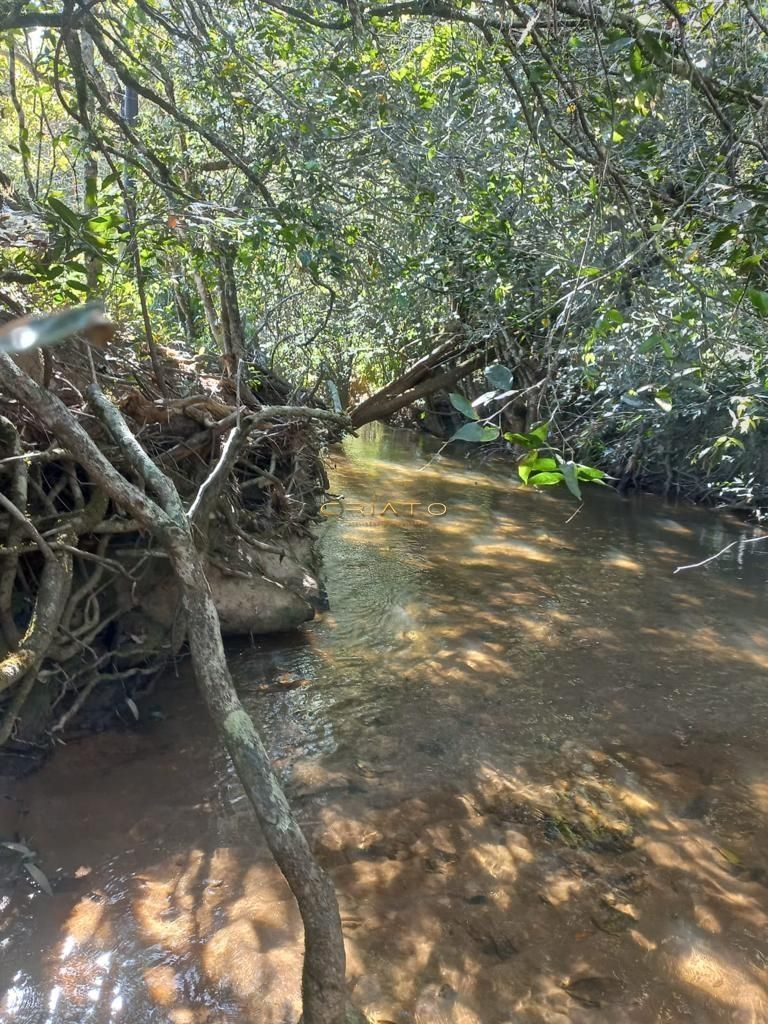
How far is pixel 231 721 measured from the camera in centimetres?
219

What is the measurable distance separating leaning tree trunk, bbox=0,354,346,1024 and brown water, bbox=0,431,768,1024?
69cm

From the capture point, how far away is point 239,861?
133 inches

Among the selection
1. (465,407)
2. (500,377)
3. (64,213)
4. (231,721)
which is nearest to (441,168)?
(64,213)

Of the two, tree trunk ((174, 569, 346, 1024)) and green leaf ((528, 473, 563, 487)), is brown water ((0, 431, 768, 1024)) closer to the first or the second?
tree trunk ((174, 569, 346, 1024))

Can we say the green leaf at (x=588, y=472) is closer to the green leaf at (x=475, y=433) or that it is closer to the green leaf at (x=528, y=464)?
the green leaf at (x=528, y=464)

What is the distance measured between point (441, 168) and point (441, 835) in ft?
15.0

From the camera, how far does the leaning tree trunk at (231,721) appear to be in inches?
82.9

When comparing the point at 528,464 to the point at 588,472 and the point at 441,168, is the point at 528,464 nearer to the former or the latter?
the point at 588,472

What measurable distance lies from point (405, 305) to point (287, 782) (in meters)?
4.86

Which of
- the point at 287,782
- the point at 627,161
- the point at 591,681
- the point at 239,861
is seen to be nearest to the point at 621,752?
the point at 591,681

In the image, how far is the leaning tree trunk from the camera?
6.91 feet

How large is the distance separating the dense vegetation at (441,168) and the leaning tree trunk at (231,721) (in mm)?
1166

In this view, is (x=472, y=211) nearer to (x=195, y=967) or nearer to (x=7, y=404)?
(x=7, y=404)

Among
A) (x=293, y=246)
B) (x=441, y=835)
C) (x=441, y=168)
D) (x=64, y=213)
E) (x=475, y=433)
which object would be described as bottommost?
(x=441, y=835)
